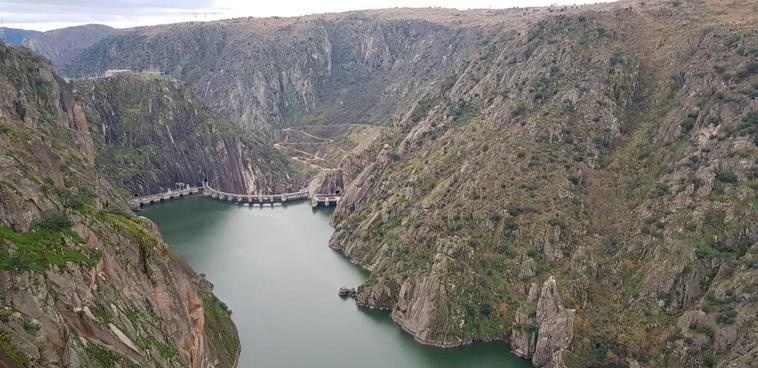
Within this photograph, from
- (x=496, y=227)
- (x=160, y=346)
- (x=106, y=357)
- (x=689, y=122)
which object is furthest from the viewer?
(x=689, y=122)

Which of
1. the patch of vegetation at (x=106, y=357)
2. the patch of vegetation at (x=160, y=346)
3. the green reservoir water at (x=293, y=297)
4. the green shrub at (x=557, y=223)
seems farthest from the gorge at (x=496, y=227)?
the green reservoir water at (x=293, y=297)

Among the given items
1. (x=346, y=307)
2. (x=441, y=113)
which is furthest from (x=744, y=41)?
(x=346, y=307)

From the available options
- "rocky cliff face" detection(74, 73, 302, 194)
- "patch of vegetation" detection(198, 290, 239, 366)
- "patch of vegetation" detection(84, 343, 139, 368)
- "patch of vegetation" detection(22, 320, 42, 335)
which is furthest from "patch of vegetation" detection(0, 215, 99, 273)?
"rocky cliff face" detection(74, 73, 302, 194)

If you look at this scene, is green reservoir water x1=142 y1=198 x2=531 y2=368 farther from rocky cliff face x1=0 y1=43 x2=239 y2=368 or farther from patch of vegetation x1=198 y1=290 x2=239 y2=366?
rocky cliff face x1=0 y1=43 x2=239 y2=368

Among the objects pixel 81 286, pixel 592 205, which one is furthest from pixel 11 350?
pixel 592 205

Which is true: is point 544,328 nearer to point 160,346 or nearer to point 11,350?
point 160,346
